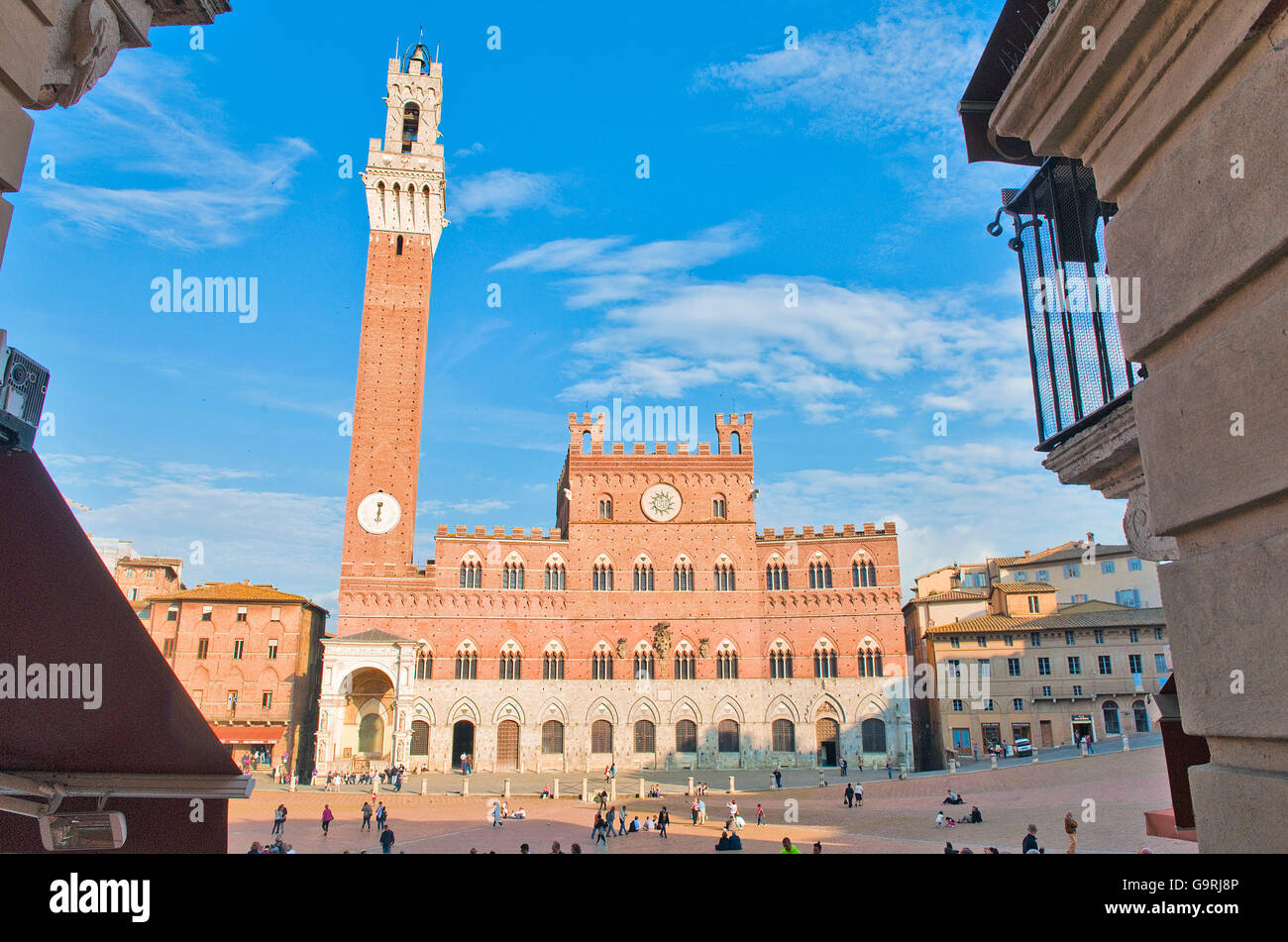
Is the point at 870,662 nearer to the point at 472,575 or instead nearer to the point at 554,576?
the point at 554,576

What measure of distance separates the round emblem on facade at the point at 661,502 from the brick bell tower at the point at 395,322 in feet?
39.1

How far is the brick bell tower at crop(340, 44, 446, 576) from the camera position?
1581 inches

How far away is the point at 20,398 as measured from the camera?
3500 mm

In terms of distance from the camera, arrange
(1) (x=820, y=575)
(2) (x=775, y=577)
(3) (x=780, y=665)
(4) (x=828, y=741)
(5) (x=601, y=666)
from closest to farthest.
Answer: (4) (x=828, y=741)
(3) (x=780, y=665)
(5) (x=601, y=666)
(1) (x=820, y=575)
(2) (x=775, y=577)

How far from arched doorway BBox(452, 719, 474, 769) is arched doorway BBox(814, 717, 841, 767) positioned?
16516mm

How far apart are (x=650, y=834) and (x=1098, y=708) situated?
27.8 m

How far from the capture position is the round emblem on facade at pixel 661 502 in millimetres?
43000

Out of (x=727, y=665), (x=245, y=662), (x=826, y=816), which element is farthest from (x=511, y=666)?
(x=826, y=816)

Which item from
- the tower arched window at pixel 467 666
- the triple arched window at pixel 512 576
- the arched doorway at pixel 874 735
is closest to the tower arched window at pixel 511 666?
the tower arched window at pixel 467 666

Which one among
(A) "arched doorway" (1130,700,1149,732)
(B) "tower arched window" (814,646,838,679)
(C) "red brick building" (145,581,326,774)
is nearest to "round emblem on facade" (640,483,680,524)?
(B) "tower arched window" (814,646,838,679)

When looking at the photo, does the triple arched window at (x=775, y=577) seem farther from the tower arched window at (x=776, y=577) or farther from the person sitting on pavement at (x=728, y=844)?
the person sitting on pavement at (x=728, y=844)

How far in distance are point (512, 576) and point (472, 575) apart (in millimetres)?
2005

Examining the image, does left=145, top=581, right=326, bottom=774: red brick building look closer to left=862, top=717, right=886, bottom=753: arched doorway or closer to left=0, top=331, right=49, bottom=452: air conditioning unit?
left=862, top=717, right=886, bottom=753: arched doorway
